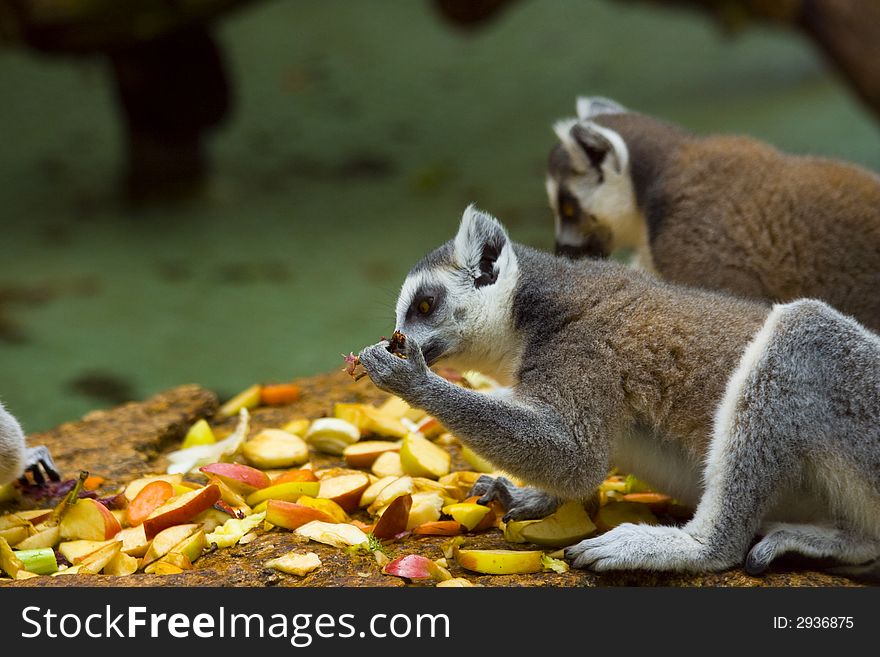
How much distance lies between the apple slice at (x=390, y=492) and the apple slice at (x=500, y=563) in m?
0.48

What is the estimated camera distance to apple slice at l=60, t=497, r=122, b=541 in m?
3.58

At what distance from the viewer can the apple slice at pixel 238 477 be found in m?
3.74

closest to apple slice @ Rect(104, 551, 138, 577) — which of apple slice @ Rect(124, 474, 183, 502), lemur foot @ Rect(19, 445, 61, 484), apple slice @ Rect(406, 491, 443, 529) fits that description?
apple slice @ Rect(124, 474, 183, 502)

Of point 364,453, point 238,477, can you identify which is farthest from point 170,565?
point 364,453

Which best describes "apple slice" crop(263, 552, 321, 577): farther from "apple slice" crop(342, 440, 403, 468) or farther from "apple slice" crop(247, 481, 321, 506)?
"apple slice" crop(342, 440, 403, 468)

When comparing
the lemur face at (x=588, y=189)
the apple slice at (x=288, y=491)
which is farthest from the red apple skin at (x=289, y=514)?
the lemur face at (x=588, y=189)

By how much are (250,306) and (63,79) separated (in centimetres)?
649

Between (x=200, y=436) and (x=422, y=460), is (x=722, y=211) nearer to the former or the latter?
(x=422, y=460)

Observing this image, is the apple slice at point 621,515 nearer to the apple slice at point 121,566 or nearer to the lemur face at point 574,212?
the apple slice at point 121,566

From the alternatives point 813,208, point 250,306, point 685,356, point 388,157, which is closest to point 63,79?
point 388,157

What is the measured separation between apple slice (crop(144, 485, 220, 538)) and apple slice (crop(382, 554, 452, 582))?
0.74 m

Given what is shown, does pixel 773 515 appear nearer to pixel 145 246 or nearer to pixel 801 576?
pixel 801 576

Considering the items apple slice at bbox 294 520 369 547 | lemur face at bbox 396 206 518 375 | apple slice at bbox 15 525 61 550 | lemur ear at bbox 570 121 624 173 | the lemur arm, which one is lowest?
apple slice at bbox 15 525 61 550

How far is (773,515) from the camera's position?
3377 mm
